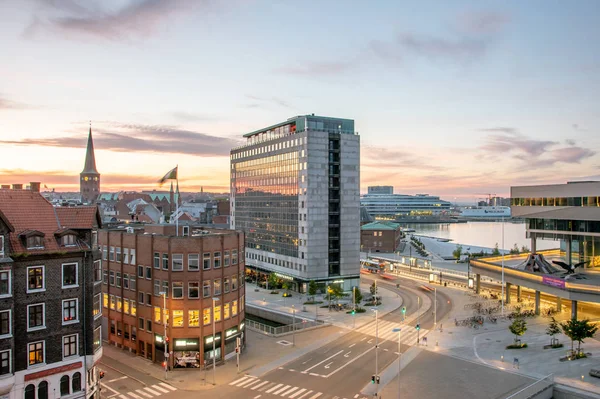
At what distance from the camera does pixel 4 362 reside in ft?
116

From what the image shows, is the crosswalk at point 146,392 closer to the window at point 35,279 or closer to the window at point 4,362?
the window at point 4,362

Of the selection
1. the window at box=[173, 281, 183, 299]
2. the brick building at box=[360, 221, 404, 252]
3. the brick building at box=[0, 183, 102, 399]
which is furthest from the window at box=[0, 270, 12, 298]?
the brick building at box=[360, 221, 404, 252]

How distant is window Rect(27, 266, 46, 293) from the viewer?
37312 millimetres

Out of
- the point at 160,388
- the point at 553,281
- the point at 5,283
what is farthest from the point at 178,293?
the point at 553,281

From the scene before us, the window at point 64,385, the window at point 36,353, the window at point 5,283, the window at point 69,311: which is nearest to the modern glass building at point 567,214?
the window at point 69,311

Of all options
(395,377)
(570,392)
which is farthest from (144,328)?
(570,392)

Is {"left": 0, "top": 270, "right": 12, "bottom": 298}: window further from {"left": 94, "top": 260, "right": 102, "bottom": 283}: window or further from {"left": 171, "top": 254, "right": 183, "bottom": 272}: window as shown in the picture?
{"left": 171, "top": 254, "right": 183, "bottom": 272}: window

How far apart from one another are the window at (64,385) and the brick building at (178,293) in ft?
39.3

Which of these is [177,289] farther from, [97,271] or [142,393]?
[142,393]

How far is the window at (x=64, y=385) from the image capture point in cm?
3838

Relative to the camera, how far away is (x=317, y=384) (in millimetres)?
44875

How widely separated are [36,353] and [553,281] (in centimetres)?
6492

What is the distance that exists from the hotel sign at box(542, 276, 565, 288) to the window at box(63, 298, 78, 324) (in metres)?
61.6

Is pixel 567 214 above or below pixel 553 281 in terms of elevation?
above
